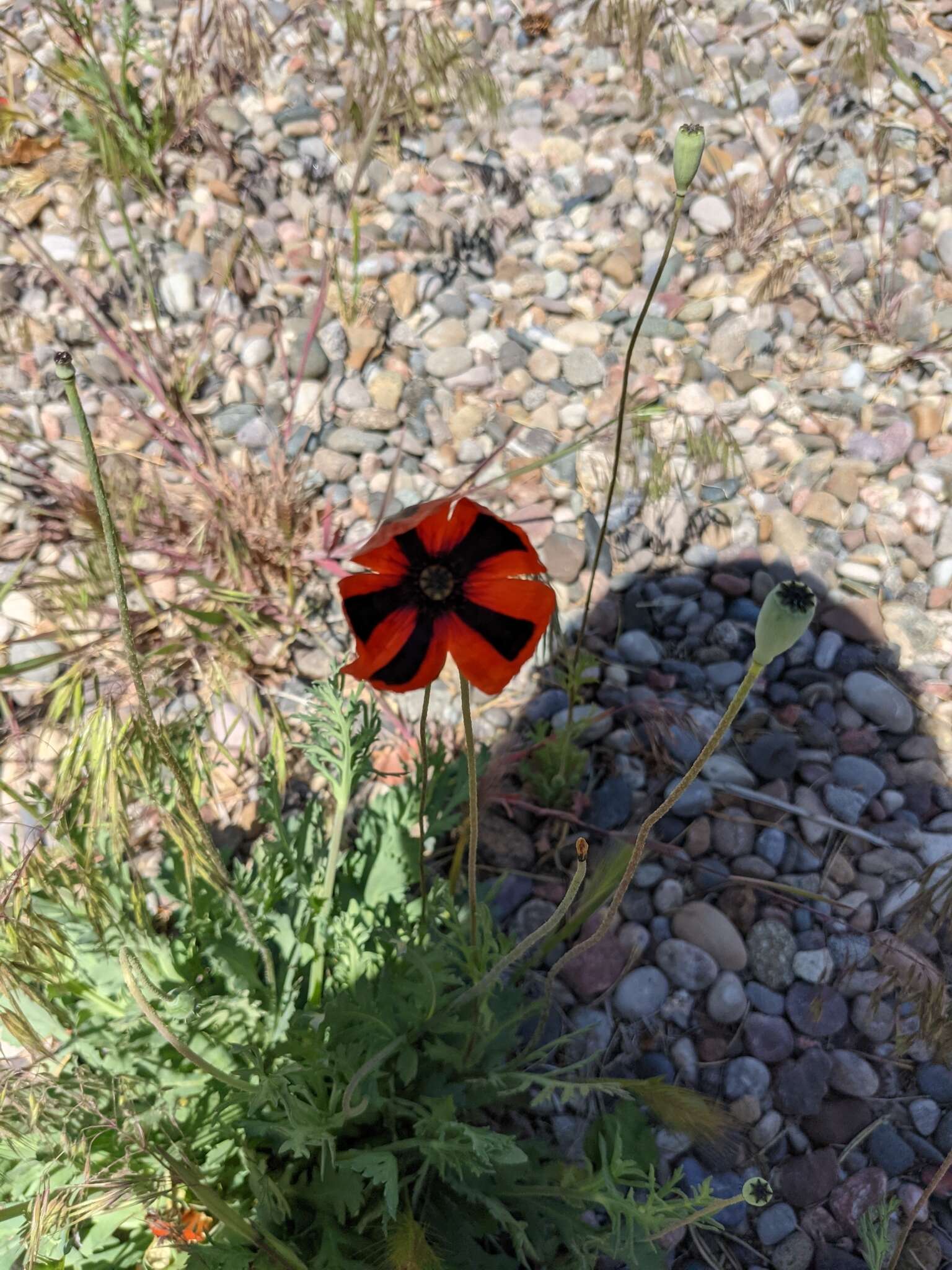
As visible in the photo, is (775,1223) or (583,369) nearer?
(775,1223)

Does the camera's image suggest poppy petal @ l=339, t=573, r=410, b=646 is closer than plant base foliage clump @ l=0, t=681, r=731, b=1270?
Yes


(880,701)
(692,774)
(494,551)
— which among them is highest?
(494,551)

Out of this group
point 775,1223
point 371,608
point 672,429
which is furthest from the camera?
point 672,429

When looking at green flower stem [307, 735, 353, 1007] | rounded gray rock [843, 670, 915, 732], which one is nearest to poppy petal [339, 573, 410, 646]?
green flower stem [307, 735, 353, 1007]

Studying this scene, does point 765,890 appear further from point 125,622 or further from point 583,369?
point 125,622

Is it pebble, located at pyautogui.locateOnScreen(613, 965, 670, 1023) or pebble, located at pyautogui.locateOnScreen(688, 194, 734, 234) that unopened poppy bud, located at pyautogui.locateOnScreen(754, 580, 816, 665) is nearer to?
pebble, located at pyautogui.locateOnScreen(613, 965, 670, 1023)

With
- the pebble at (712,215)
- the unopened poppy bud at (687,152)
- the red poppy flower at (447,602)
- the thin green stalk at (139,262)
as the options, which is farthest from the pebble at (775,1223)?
the pebble at (712,215)

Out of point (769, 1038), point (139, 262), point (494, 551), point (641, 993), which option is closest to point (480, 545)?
point (494, 551)

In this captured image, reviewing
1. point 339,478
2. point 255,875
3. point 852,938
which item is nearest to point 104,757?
point 255,875
